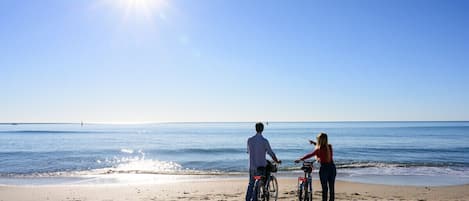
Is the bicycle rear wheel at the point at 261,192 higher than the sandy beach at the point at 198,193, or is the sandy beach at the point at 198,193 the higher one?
the bicycle rear wheel at the point at 261,192

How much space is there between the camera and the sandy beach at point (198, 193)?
1063cm

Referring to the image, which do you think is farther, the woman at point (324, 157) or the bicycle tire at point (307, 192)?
the bicycle tire at point (307, 192)

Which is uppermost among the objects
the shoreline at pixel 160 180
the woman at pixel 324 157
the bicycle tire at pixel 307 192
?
the woman at pixel 324 157

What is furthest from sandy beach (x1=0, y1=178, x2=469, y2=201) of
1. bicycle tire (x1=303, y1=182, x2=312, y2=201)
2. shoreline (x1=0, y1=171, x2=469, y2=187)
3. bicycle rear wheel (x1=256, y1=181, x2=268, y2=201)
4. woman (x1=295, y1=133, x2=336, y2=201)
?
woman (x1=295, y1=133, x2=336, y2=201)

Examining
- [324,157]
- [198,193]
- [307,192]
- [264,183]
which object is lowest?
[198,193]

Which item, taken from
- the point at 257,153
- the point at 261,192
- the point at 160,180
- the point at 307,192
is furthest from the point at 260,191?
the point at 160,180

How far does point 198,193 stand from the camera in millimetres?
11391

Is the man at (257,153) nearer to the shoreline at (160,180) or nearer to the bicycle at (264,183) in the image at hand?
the bicycle at (264,183)

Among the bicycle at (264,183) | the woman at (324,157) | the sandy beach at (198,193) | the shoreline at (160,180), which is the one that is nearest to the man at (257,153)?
the bicycle at (264,183)

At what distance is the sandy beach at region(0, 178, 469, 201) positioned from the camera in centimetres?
1063

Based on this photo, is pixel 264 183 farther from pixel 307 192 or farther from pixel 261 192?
pixel 307 192

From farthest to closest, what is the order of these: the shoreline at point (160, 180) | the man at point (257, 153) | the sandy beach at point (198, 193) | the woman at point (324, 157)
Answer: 1. the shoreline at point (160, 180)
2. the sandy beach at point (198, 193)
3. the man at point (257, 153)
4. the woman at point (324, 157)

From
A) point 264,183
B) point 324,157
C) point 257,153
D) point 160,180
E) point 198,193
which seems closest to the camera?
point 324,157

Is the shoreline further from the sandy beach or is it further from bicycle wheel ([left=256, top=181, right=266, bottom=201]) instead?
bicycle wheel ([left=256, top=181, right=266, bottom=201])
